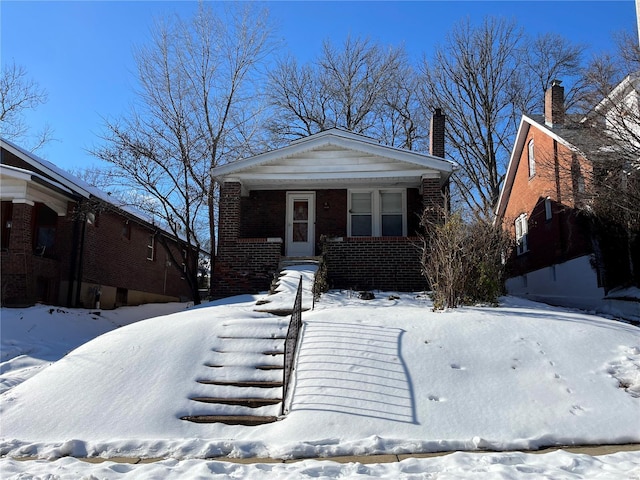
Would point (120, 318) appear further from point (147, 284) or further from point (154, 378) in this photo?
point (154, 378)

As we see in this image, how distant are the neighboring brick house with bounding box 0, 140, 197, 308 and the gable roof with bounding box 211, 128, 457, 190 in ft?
16.5

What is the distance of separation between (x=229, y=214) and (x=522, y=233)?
507 inches

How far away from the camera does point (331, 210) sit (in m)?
14.9

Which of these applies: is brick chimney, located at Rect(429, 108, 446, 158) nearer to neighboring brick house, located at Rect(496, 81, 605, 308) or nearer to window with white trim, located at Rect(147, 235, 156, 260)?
neighboring brick house, located at Rect(496, 81, 605, 308)

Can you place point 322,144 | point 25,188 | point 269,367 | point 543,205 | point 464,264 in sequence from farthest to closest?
1. point 543,205
2. point 25,188
3. point 322,144
4. point 464,264
5. point 269,367

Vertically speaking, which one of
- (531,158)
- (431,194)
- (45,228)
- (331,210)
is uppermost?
(531,158)

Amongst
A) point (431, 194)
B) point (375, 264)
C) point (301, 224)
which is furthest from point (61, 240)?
point (431, 194)

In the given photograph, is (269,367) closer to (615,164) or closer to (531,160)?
(615,164)

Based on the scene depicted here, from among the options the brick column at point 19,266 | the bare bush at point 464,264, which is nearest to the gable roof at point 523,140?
the bare bush at point 464,264

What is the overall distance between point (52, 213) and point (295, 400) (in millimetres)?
13293

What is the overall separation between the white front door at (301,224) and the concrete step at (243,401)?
8195mm

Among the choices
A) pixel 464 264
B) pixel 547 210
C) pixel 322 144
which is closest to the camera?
pixel 464 264

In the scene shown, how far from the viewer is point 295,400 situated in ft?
21.0

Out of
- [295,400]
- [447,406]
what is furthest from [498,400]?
[295,400]
